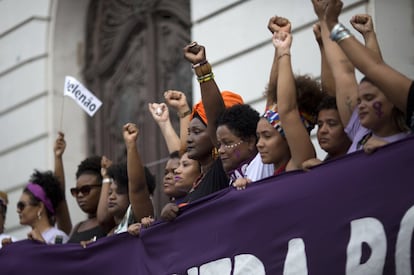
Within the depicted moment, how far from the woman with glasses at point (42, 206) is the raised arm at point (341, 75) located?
11.8ft

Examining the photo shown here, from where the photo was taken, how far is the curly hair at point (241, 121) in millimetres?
7355

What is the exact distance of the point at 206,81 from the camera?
748 centimetres

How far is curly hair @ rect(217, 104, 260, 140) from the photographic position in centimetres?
736

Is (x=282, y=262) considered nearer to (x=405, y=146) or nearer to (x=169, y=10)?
(x=405, y=146)

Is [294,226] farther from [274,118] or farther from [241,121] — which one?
[241,121]

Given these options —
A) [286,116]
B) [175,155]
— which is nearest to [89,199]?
[175,155]

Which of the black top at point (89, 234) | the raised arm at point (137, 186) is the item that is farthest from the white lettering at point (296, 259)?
the black top at point (89, 234)

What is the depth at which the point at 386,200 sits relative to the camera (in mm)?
5922

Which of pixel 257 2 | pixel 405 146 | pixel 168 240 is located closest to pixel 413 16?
pixel 257 2

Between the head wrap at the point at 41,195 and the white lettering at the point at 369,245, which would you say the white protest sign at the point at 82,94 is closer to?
the head wrap at the point at 41,195

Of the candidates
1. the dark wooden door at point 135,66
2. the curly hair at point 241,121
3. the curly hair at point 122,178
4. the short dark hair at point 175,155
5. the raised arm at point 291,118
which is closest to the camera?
the raised arm at point 291,118

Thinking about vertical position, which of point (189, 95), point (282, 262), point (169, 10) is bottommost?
point (282, 262)

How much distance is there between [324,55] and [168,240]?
148cm

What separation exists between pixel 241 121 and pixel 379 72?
1590 millimetres
